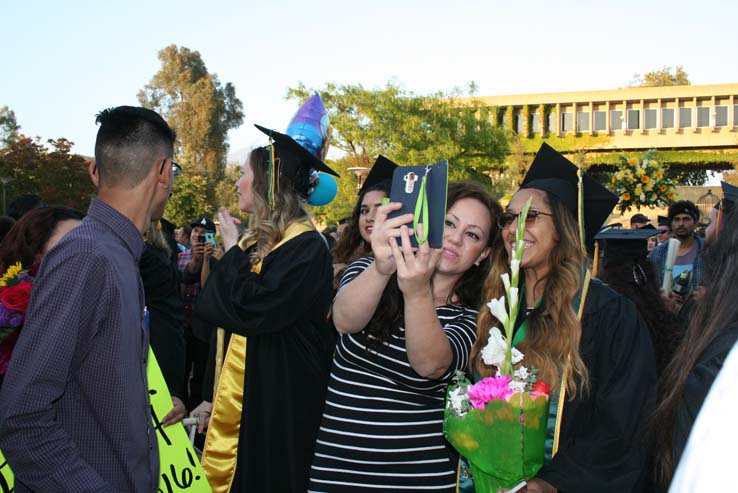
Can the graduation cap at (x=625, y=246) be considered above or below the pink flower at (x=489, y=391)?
above

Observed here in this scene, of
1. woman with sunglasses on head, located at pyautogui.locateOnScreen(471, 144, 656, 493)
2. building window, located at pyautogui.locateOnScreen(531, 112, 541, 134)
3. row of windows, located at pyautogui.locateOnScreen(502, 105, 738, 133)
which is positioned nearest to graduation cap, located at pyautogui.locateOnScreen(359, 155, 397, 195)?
woman with sunglasses on head, located at pyautogui.locateOnScreen(471, 144, 656, 493)

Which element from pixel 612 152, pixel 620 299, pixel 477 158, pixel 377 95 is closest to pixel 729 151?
pixel 612 152

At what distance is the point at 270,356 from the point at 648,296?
2.56 m

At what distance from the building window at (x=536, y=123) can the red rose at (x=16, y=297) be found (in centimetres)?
5941

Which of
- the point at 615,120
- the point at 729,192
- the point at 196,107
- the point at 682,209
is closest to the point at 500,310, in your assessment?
Result: the point at 729,192

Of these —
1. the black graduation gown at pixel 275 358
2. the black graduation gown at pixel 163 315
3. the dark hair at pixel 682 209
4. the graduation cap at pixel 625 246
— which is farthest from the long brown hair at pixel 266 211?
the dark hair at pixel 682 209

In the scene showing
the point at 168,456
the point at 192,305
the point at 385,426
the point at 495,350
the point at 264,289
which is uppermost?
the point at 264,289

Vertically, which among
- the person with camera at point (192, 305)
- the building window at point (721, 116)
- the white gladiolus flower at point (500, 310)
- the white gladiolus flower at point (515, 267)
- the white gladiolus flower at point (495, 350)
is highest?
the building window at point (721, 116)

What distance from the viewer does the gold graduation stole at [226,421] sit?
136 inches

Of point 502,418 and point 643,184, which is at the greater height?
point 643,184

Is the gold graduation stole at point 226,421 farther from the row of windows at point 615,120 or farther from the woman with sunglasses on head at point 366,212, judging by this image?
the row of windows at point 615,120

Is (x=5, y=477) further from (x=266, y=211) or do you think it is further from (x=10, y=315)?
(x=266, y=211)

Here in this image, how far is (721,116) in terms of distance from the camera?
57.1 meters

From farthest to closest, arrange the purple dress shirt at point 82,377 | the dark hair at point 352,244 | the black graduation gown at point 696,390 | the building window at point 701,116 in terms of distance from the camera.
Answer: the building window at point 701,116 → the dark hair at point 352,244 → the purple dress shirt at point 82,377 → the black graduation gown at point 696,390
